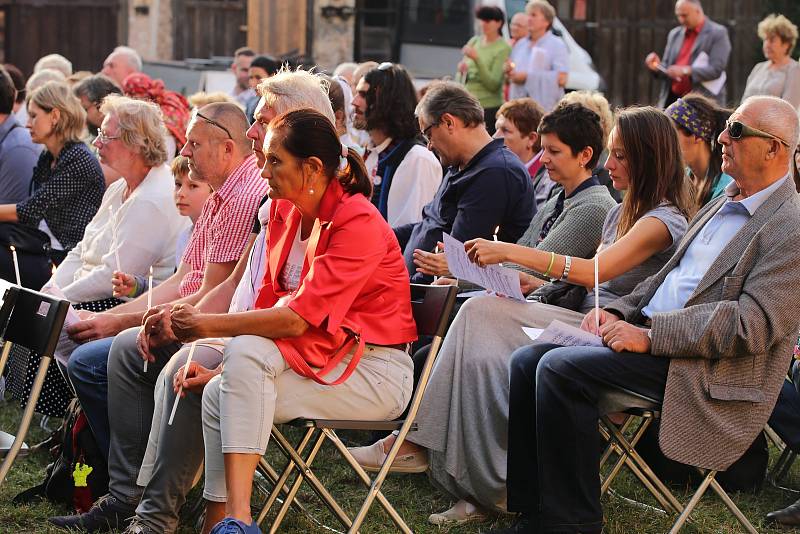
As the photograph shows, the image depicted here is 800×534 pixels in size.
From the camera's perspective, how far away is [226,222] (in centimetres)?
508

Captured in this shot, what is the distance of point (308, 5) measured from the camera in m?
19.6

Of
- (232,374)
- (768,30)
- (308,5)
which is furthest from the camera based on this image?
(308,5)

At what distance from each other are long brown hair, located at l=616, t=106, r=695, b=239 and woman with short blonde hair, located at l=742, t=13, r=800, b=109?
657 cm

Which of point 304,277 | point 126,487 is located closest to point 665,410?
point 304,277

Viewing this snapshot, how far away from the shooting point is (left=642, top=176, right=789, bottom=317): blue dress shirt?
4477mm

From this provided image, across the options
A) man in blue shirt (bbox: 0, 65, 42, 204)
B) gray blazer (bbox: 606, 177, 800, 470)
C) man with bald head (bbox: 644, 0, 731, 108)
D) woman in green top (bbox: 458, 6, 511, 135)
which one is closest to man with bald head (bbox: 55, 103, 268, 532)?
gray blazer (bbox: 606, 177, 800, 470)

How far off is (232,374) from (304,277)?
1.40 feet

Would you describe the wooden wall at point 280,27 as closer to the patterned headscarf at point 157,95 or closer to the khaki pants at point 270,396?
the patterned headscarf at point 157,95

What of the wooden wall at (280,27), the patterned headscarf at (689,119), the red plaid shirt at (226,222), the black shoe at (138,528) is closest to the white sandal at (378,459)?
the black shoe at (138,528)

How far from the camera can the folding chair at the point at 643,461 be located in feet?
14.3

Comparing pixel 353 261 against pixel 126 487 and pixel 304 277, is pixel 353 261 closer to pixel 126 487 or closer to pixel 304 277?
pixel 304 277

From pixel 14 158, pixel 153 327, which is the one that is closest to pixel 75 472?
pixel 153 327

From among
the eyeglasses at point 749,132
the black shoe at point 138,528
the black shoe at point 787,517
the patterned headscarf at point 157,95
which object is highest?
the eyeglasses at point 749,132

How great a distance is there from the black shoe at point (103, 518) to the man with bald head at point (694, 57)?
333 inches
